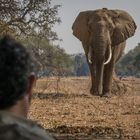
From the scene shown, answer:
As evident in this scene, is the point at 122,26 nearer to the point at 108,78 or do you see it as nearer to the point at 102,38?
the point at 108,78

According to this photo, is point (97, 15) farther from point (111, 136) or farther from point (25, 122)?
point (25, 122)

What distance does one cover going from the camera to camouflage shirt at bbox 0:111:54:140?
6.92 ft

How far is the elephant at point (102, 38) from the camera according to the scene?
2025 centimetres

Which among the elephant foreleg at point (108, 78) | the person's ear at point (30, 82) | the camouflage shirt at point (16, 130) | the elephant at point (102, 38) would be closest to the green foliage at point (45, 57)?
the elephant at point (102, 38)

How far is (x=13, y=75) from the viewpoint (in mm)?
2213

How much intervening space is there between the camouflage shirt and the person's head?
7cm

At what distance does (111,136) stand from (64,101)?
24.8 ft

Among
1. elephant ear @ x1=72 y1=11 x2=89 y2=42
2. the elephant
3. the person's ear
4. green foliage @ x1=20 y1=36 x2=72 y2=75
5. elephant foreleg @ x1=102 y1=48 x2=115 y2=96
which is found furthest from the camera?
green foliage @ x1=20 y1=36 x2=72 y2=75

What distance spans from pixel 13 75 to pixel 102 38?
59.7 ft

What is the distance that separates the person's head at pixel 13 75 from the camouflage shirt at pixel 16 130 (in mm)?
66

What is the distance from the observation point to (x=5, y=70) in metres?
2.21

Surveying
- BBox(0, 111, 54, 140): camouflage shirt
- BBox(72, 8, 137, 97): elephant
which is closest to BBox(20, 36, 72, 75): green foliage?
BBox(72, 8, 137, 97): elephant

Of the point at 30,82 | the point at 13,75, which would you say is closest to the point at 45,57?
the point at 30,82

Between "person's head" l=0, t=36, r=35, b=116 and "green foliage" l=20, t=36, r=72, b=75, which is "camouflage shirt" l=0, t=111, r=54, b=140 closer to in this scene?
"person's head" l=0, t=36, r=35, b=116
